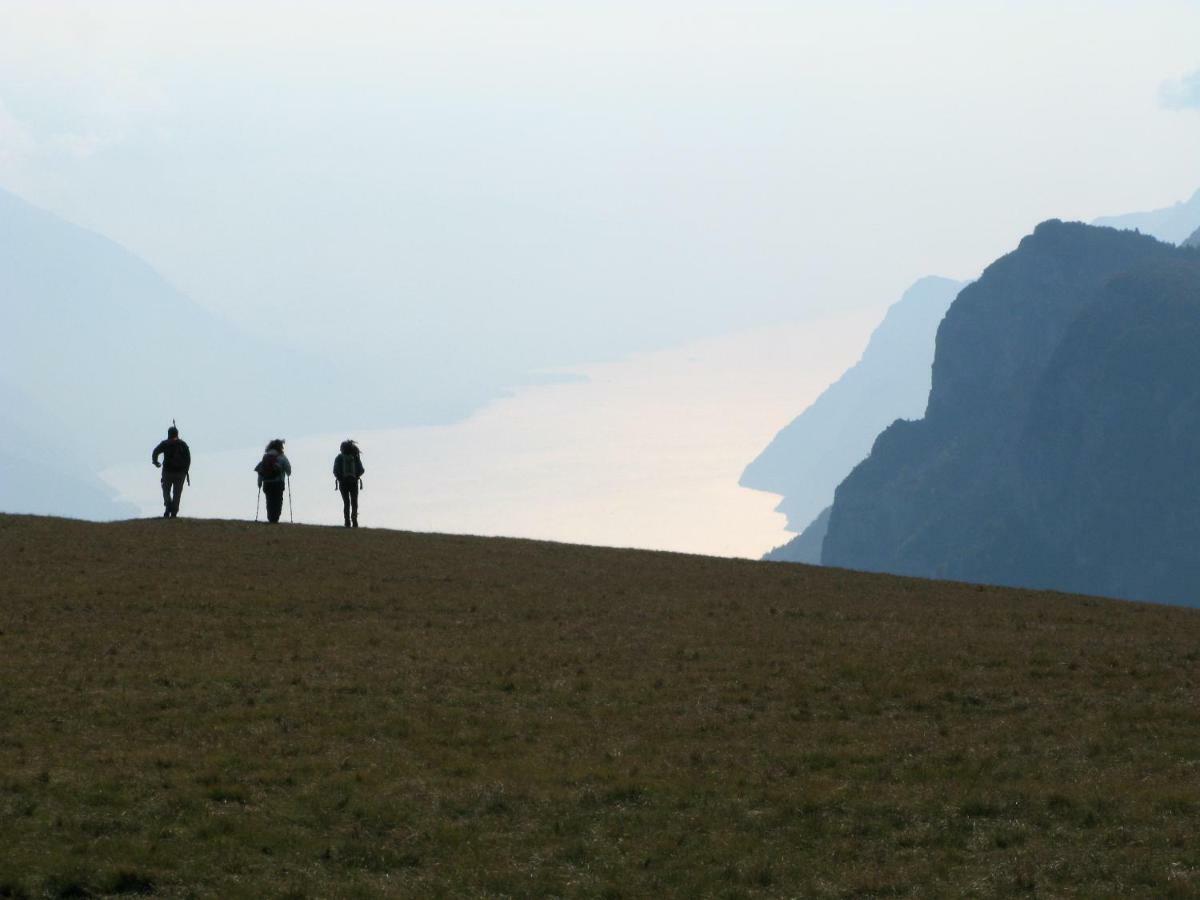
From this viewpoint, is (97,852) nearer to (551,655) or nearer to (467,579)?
(551,655)

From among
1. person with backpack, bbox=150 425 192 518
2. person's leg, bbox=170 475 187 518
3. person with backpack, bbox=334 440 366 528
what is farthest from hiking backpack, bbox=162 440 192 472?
person with backpack, bbox=334 440 366 528

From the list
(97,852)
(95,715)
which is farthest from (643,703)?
(97,852)

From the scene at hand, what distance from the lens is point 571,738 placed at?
25.4 meters

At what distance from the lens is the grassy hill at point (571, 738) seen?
18641 millimetres

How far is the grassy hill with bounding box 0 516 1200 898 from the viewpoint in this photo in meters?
18.6

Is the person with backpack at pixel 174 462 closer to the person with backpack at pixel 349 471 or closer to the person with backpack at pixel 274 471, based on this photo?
the person with backpack at pixel 274 471

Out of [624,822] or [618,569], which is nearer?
[624,822]

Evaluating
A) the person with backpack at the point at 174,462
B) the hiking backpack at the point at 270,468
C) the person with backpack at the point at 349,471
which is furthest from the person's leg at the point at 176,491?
the person with backpack at the point at 349,471

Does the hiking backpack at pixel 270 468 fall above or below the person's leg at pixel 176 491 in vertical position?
above

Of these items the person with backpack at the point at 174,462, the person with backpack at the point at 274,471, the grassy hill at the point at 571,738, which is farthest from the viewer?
the person with backpack at the point at 174,462

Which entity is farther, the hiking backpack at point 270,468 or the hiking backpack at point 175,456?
the hiking backpack at point 175,456

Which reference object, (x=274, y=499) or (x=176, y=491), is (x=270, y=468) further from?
(x=176, y=491)

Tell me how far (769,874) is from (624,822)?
2892 millimetres

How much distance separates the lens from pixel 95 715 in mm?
25766
